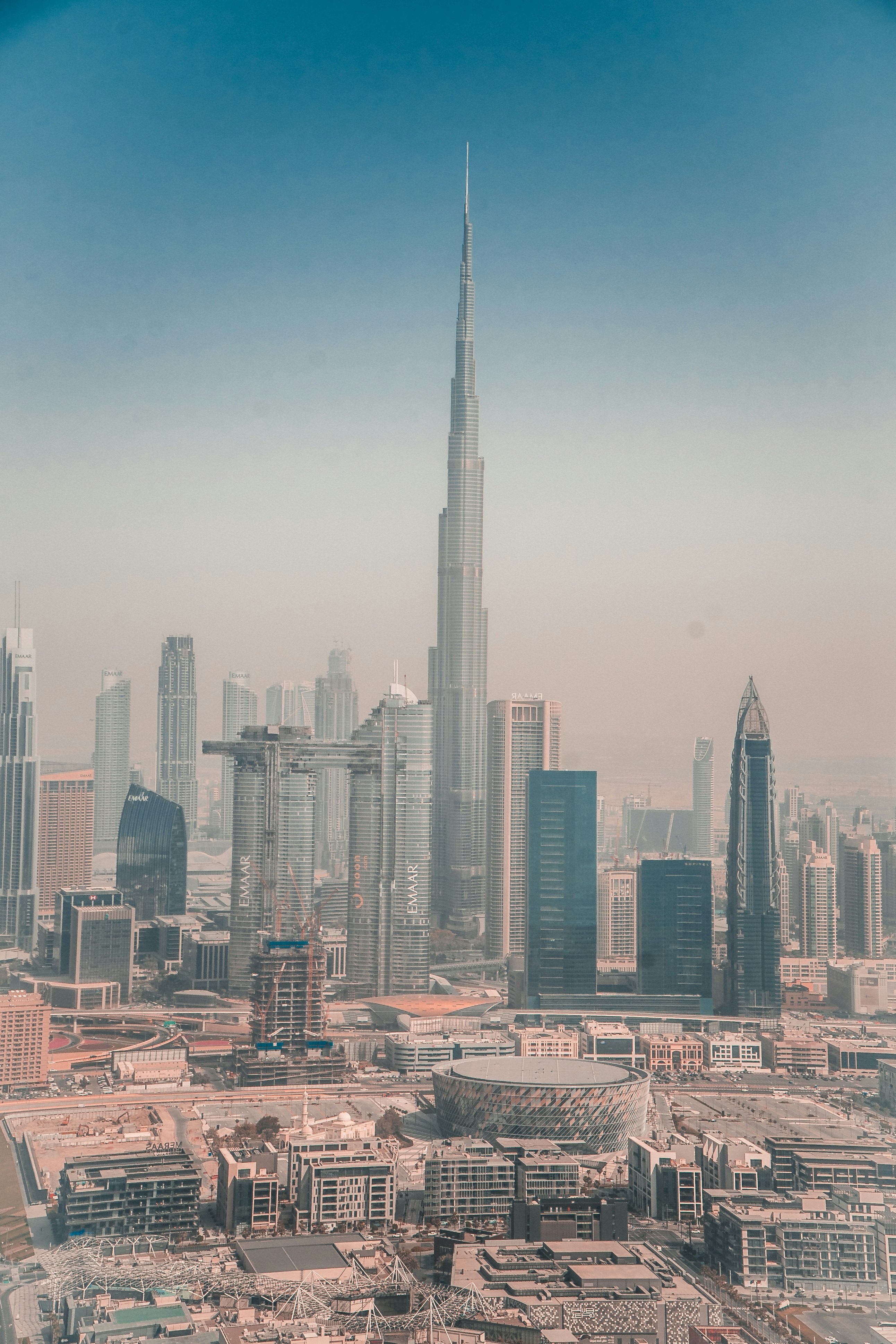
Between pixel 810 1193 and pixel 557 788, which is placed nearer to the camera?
pixel 810 1193

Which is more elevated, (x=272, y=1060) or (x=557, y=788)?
(x=557, y=788)

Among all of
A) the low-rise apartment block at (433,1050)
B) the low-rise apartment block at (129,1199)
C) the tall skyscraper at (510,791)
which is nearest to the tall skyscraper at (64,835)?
the low-rise apartment block at (433,1050)

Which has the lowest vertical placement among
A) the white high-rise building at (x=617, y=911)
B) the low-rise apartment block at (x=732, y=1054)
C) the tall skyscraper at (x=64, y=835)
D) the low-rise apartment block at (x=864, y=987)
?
the low-rise apartment block at (x=732, y=1054)

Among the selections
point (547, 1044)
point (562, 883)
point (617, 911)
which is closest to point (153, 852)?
point (562, 883)

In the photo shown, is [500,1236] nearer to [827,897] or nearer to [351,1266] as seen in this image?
[351,1266]

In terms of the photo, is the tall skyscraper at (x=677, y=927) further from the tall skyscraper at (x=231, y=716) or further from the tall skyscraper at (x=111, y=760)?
the tall skyscraper at (x=111, y=760)

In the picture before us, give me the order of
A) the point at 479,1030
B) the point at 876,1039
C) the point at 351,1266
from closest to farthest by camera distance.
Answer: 1. the point at 351,1266
2. the point at 876,1039
3. the point at 479,1030

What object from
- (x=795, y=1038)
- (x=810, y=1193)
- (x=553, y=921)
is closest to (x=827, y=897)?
(x=795, y=1038)

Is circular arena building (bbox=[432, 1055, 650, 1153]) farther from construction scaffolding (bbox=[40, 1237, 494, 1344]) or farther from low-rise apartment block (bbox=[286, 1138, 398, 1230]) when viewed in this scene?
construction scaffolding (bbox=[40, 1237, 494, 1344])
